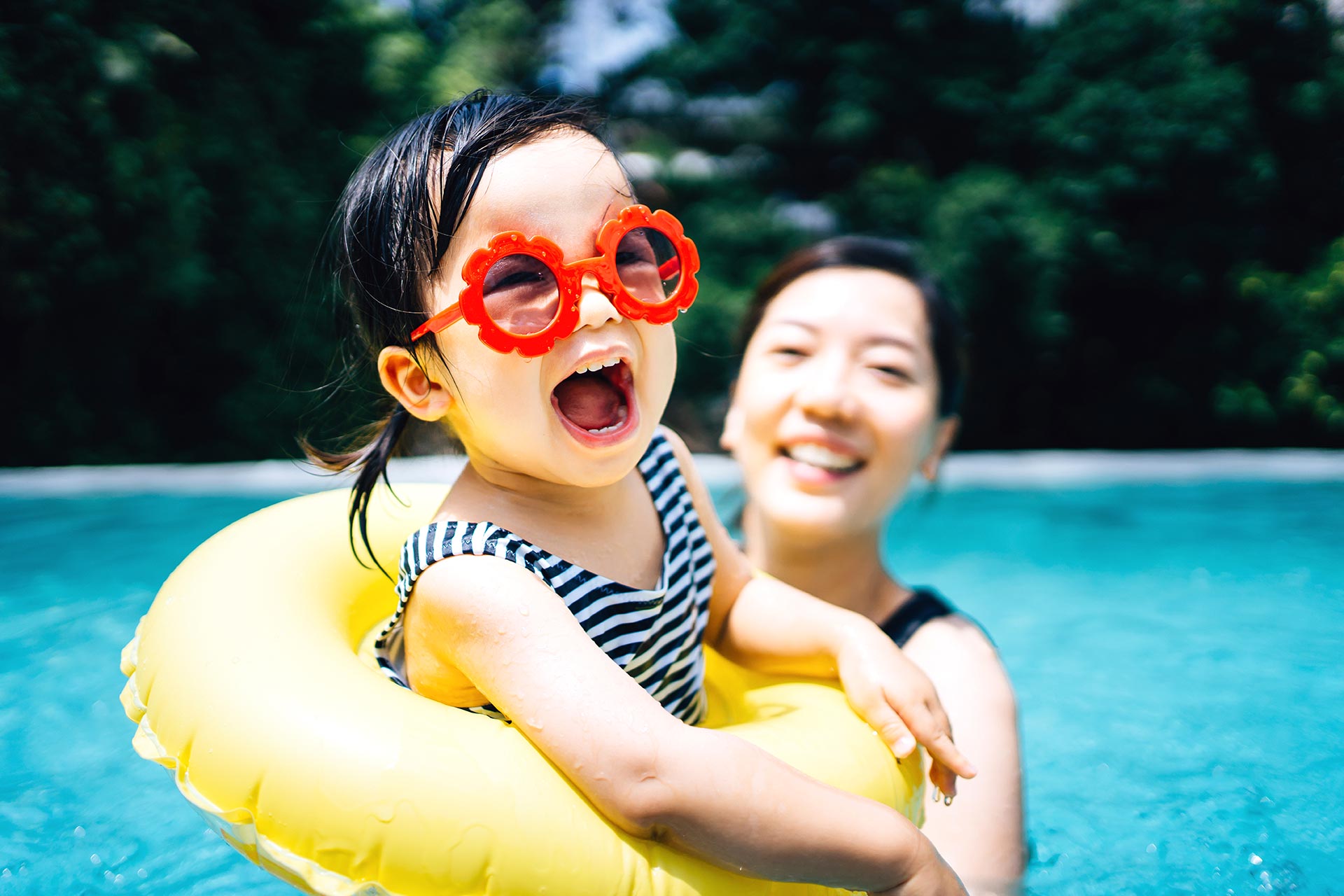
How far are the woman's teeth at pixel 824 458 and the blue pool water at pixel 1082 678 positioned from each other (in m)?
1.20

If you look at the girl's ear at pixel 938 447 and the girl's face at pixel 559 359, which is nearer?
the girl's face at pixel 559 359

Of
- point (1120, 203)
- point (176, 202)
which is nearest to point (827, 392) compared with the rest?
point (176, 202)

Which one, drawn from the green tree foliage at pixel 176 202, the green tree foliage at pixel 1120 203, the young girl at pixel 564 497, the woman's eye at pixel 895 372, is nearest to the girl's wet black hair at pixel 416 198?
the young girl at pixel 564 497

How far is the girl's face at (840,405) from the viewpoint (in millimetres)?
2582

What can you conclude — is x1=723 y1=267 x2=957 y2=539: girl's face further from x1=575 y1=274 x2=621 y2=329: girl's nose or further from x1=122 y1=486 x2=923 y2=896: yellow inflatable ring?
x1=575 y1=274 x2=621 y2=329: girl's nose

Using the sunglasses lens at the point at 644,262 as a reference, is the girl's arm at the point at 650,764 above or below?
below

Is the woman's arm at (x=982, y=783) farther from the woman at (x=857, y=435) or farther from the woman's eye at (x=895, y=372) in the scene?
the woman's eye at (x=895, y=372)

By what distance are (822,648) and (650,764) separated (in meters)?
0.69

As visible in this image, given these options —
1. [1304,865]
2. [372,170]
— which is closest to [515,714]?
[372,170]

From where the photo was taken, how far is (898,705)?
1.76m

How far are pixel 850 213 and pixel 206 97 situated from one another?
6.27 meters

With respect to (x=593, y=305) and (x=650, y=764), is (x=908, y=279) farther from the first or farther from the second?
Answer: (x=650, y=764)

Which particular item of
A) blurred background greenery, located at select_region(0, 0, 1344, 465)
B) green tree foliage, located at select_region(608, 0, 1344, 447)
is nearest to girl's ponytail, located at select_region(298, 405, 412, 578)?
blurred background greenery, located at select_region(0, 0, 1344, 465)

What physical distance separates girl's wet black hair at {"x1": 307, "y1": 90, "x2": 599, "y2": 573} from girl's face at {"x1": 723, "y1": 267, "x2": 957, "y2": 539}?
1110 millimetres
